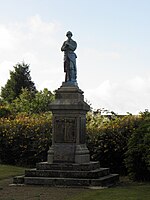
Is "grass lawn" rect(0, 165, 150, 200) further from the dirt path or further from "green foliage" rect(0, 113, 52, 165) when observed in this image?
"green foliage" rect(0, 113, 52, 165)

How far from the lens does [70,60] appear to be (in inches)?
671

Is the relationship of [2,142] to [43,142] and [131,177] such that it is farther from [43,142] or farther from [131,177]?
[131,177]

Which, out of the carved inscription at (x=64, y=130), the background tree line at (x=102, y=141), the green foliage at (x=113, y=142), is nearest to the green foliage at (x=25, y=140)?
the background tree line at (x=102, y=141)

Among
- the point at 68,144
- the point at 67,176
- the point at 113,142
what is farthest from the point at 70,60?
the point at 113,142

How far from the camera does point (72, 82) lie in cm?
1686

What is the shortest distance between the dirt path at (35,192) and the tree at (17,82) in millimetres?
46929

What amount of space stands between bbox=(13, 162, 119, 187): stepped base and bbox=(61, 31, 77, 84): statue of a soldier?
3185 millimetres

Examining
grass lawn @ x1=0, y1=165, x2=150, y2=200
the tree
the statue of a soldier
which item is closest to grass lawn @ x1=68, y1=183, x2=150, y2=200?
grass lawn @ x1=0, y1=165, x2=150, y2=200

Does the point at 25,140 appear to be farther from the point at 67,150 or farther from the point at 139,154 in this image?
the point at 139,154

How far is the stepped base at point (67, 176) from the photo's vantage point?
1464 cm

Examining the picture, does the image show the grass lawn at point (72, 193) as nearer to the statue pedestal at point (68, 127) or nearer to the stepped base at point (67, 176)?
the stepped base at point (67, 176)

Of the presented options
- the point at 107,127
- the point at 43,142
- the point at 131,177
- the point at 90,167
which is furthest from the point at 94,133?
the point at 90,167

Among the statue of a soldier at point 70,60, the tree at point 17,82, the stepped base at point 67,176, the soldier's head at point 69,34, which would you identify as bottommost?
the stepped base at point 67,176

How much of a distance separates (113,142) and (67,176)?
18.5ft
